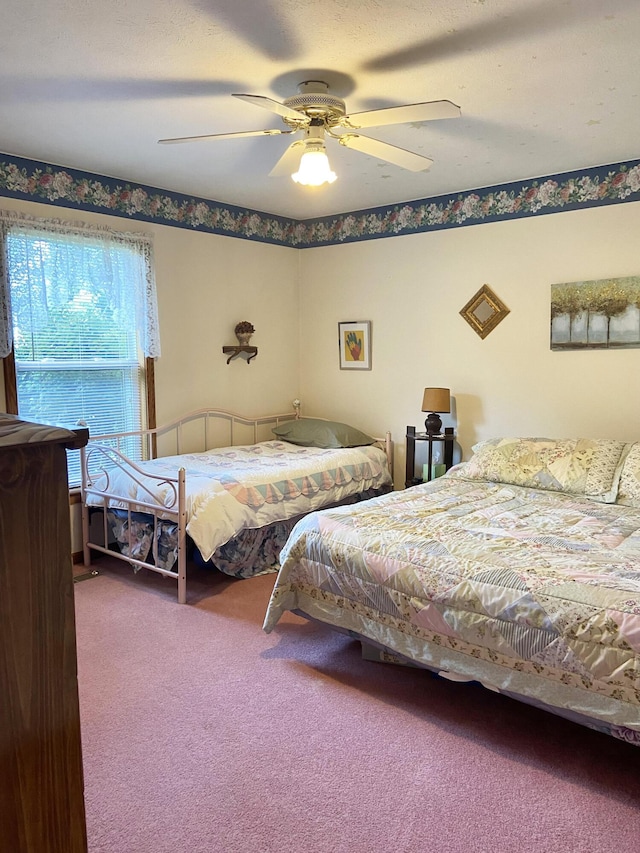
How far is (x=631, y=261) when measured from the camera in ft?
11.9

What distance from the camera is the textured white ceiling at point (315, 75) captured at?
1.99 meters

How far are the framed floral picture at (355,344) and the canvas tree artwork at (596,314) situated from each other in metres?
1.50

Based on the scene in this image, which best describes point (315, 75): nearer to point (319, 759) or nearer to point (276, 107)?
point (276, 107)

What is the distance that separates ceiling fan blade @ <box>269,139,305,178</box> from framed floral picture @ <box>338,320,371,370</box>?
6.72 ft

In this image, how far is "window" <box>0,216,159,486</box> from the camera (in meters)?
3.55

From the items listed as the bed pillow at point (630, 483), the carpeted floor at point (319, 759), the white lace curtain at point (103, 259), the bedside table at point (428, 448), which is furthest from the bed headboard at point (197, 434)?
the bed pillow at point (630, 483)

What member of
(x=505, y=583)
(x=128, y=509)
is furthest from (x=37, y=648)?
(x=128, y=509)

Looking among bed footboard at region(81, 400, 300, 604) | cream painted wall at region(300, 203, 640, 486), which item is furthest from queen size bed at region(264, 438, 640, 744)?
bed footboard at region(81, 400, 300, 604)

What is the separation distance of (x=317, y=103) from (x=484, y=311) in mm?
2257

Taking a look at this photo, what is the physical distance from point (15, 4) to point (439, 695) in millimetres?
2889

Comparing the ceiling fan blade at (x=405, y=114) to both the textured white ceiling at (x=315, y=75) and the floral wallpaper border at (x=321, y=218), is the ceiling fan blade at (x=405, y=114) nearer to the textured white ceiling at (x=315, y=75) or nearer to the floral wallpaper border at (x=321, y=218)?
the textured white ceiling at (x=315, y=75)

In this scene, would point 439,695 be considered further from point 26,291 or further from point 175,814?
point 26,291

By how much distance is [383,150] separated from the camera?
8.89ft

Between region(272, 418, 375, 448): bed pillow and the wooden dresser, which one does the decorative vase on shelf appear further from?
the wooden dresser
